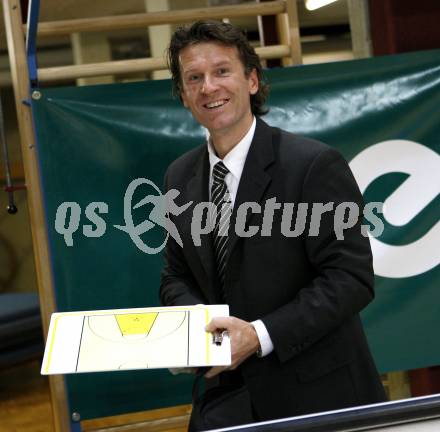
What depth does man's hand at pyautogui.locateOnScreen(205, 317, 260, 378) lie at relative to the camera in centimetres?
163

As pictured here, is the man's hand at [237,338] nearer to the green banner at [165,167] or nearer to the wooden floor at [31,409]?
the green banner at [165,167]

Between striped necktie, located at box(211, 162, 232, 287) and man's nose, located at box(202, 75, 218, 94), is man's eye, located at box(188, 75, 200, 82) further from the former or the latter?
striped necktie, located at box(211, 162, 232, 287)

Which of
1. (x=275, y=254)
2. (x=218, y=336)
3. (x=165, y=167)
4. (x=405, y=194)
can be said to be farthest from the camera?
(x=405, y=194)

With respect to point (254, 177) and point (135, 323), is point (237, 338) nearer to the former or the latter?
point (135, 323)

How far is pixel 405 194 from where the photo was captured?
3.00 m

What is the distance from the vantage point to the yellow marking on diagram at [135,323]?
1.64 m

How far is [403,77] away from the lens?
2969 millimetres

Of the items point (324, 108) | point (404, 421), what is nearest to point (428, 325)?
point (324, 108)

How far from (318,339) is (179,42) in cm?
74

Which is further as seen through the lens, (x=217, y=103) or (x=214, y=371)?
(x=217, y=103)

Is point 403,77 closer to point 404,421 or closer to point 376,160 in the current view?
Result: point 376,160

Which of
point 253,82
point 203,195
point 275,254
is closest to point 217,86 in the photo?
point 253,82

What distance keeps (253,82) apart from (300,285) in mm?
495

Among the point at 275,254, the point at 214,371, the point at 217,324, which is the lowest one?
the point at 214,371
